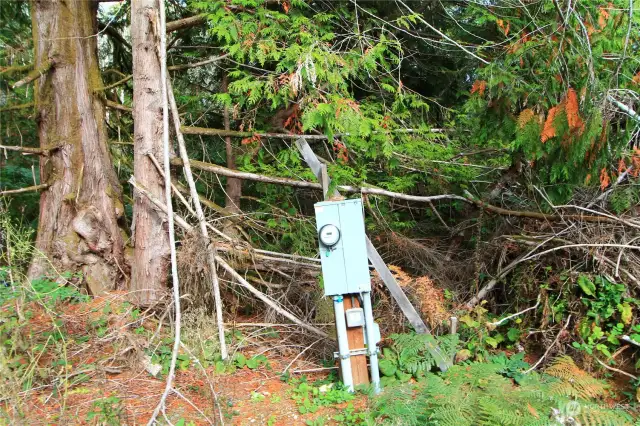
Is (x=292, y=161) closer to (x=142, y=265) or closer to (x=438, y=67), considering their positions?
(x=142, y=265)

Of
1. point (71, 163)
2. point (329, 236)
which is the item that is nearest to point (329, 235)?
point (329, 236)

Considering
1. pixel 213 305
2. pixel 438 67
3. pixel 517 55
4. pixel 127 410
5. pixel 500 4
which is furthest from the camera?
pixel 438 67

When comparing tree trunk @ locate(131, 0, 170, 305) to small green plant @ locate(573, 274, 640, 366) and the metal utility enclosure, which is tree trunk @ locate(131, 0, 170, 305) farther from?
small green plant @ locate(573, 274, 640, 366)

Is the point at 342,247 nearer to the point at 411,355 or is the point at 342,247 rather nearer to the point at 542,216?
the point at 411,355

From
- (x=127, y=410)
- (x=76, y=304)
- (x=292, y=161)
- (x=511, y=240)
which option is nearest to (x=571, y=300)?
(x=511, y=240)

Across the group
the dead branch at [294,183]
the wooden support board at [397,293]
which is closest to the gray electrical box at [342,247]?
the wooden support board at [397,293]

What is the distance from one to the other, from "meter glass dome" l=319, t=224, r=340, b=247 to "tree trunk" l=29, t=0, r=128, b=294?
302 cm

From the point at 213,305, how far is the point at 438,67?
4.96 m

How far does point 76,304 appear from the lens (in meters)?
5.19

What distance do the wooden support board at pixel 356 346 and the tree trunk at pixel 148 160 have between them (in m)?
2.31

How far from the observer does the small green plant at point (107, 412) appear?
3298mm

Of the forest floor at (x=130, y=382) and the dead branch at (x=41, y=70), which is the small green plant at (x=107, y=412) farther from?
the dead branch at (x=41, y=70)

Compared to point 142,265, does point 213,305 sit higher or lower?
lower

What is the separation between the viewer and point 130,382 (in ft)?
Result: 13.8
